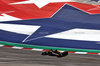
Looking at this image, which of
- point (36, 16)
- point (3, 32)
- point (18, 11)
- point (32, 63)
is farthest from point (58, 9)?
point (32, 63)

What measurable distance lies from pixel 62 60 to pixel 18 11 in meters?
3.96

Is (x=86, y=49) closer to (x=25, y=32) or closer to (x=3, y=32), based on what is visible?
(x=25, y=32)

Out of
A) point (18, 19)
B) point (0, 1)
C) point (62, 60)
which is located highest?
point (0, 1)

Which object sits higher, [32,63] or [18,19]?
[18,19]

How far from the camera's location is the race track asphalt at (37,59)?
857cm

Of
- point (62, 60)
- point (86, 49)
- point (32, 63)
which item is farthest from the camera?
point (86, 49)

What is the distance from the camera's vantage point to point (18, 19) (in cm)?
1130

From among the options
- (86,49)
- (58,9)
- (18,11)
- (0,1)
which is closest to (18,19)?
(18,11)

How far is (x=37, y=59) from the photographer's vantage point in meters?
9.14

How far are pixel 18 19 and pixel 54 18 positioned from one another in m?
1.92

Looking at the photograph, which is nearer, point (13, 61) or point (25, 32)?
point (13, 61)

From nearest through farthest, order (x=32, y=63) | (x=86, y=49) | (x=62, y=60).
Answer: (x=32, y=63)
(x=62, y=60)
(x=86, y=49)

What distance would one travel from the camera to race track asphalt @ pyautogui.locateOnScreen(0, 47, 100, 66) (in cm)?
857

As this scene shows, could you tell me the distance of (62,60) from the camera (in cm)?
913
